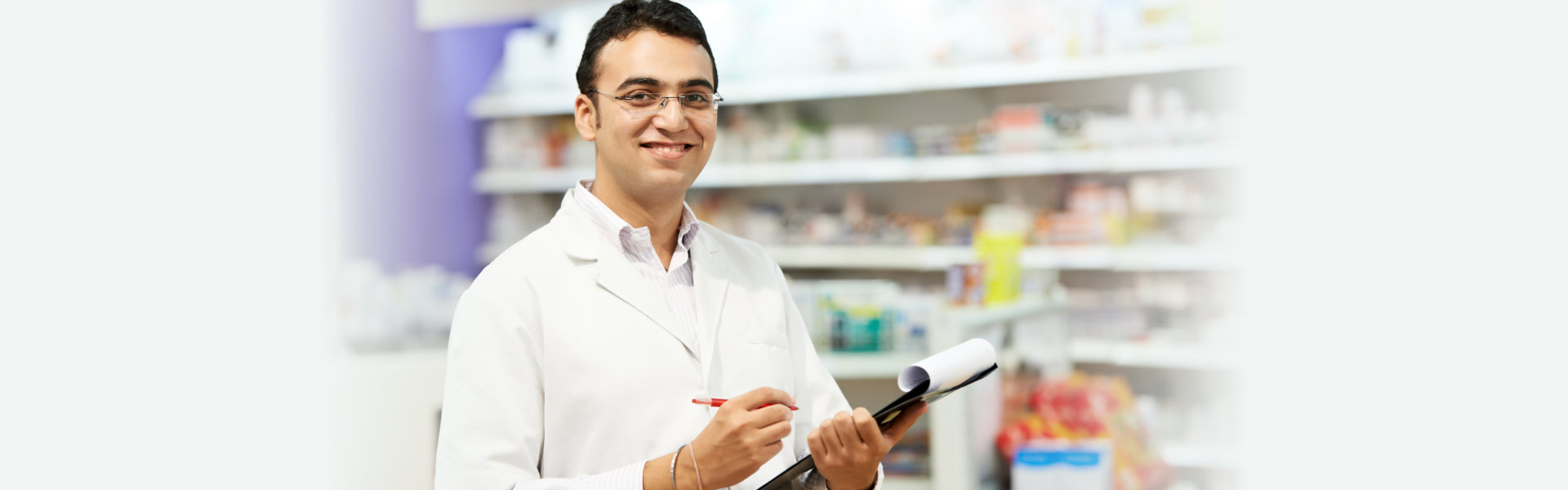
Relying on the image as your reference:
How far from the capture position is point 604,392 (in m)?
1.14

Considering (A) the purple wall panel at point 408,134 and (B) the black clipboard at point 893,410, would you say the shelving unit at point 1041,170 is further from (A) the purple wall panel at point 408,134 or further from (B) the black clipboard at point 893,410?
(B) the black clipboard at point 893,410

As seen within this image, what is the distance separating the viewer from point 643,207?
Answer: 48.6 inches

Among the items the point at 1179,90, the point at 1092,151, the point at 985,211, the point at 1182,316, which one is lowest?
the point at 1182,316

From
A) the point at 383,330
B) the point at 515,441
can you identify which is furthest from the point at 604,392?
the point at 383,330

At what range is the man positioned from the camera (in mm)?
1085

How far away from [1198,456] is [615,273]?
3604 millimetres

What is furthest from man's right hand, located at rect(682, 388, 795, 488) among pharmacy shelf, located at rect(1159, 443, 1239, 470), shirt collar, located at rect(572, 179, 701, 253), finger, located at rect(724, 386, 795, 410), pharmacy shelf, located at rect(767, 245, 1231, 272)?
pharmacy shelf, located at rect(1159, 443, 1239, 470)

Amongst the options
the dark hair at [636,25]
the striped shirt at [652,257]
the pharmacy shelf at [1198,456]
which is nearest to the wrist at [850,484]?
the striped shirt at [652,257]

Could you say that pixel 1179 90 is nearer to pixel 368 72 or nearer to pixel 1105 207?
pixel 1105 207

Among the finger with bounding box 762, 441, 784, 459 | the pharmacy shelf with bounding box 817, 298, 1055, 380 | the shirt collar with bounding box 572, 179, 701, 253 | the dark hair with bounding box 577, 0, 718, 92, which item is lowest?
the pharmacy shelf with bounding box 817, 298, 1055, 380

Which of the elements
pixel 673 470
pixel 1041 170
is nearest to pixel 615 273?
pixel 673 470

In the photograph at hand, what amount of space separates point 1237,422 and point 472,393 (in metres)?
3.68

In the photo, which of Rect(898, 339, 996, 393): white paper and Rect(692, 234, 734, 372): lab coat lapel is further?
Rect(692, 234, 734, 372): lab coat lapel

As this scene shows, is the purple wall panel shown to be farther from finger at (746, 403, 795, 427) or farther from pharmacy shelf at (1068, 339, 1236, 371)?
finger at (746, 403, 795, 427)
